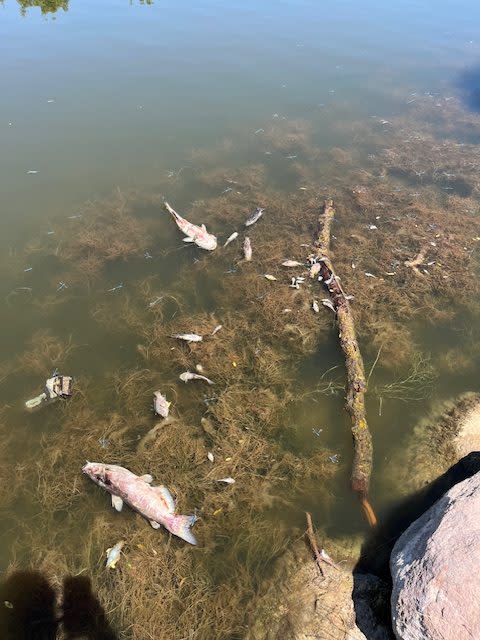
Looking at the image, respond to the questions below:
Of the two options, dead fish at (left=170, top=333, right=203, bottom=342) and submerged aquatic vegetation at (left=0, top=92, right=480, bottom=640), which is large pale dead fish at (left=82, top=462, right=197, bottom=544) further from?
dead fish at (left=170, top=333, right=203, bottom=342)

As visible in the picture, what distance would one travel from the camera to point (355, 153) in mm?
12281

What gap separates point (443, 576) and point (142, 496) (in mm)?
3363

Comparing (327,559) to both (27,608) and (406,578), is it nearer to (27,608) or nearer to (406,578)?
(406,578)

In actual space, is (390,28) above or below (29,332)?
above

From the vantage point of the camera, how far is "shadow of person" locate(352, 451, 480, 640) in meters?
4.39

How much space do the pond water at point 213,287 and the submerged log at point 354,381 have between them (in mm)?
192

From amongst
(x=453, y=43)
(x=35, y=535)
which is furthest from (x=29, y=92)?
(x=453, y=43)

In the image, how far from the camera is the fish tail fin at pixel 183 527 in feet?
15.6

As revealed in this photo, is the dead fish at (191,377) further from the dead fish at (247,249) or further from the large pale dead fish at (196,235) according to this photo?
the large pale dead fish at (196,235)

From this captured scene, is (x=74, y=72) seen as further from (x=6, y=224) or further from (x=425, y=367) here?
(x=425, y=367)

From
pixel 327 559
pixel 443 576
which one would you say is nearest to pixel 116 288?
pixel 327 559

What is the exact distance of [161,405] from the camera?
6008 mm

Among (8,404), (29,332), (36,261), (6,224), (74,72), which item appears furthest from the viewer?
(74,72)

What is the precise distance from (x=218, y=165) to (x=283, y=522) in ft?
32.4
